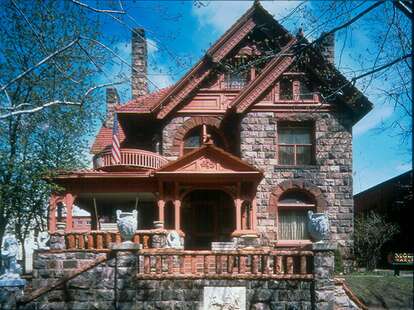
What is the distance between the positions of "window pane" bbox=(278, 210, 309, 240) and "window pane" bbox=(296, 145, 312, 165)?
2077 millimetres

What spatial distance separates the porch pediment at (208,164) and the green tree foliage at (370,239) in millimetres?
6638

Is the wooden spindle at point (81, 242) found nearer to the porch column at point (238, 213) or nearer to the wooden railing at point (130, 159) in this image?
the wooden railing at point (130, 159)

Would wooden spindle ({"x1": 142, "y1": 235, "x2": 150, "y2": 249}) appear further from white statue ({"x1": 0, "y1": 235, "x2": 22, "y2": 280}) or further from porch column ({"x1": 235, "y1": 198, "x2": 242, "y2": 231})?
white statue ({"x1": 0, "y1": 235, "x2": 22, "y2": 280})

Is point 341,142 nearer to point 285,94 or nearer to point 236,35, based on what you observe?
point 285,94

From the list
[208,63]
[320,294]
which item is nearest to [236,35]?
[208,63]

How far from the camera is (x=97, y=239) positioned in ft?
51.0

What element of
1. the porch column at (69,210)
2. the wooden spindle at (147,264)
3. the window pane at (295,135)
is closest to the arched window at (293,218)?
the window pane at (295,135)

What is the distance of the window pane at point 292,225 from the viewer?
1938cm

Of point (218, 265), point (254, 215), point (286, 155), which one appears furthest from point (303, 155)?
point (218, 265)

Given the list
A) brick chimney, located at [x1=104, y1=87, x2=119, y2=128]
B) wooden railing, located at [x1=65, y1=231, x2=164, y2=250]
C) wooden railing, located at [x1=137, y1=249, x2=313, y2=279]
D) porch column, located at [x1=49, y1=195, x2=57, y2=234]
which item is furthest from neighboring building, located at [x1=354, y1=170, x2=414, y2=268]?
porch column, located at [x1=49, y1=195, x2=57, y2=234]

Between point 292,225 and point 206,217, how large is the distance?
3529 millimetres

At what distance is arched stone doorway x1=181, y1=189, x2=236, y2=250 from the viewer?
19.8m

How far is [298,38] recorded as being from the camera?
10.2m

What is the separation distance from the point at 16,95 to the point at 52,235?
476 centimetres
